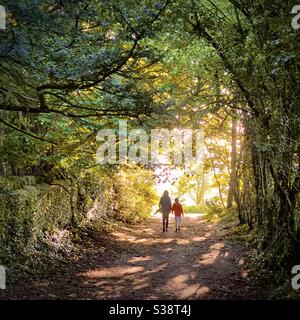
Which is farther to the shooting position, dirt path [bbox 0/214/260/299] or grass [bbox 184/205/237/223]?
grass [bbox 184/205/237/223]

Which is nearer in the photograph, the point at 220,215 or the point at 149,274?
the point at 149,274

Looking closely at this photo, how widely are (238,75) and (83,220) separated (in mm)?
9482

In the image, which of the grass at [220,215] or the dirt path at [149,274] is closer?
the dirt path at [149,274]

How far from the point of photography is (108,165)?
14.6m

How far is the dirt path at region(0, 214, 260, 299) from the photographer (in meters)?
8.51

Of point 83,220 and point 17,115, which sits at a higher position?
point 17,115

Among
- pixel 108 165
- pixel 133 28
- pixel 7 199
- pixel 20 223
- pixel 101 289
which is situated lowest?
pixel 101 289

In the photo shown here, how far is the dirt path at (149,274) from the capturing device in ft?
27.9

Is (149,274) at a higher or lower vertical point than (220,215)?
lower

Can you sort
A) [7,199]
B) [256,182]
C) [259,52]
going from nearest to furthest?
[259,52] < [7,199] < [256,182]

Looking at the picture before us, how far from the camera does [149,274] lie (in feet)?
34.4

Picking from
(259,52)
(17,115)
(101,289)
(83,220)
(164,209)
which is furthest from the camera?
(164,209)
